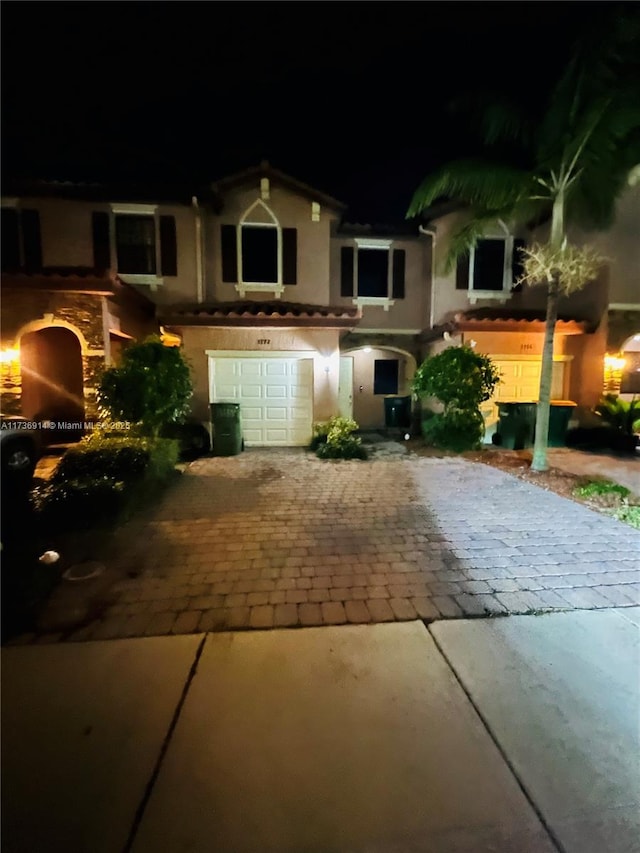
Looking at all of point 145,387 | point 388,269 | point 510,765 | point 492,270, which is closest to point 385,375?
point 388,269

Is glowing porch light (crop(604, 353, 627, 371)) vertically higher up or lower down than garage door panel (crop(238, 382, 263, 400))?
higher up

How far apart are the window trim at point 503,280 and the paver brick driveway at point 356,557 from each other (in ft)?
24.9

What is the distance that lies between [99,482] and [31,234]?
9442 millimetres

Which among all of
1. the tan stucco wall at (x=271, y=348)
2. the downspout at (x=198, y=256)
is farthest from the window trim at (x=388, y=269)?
the downspout at (x=198, y=256)

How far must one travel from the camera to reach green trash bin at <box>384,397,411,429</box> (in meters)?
13.6

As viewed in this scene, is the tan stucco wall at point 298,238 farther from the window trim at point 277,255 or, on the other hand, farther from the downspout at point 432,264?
the downspout at point 432,264

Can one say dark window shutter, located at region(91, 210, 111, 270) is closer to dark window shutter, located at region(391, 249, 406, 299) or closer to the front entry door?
the front entry door

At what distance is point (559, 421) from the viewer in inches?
416

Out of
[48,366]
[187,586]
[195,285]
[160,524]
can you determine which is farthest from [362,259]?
[187,586]

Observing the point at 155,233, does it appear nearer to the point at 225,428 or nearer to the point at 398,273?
the point at 225,428

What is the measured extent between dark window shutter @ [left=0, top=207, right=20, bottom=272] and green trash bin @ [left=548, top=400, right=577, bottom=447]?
45.6ft

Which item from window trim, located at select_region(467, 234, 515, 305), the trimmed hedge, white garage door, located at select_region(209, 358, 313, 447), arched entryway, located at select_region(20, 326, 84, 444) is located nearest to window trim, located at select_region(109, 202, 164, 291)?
arched entryway, located at select_region(20, 326, 84, 444)

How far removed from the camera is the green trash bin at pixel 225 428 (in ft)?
31.4

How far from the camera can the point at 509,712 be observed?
224 cm
